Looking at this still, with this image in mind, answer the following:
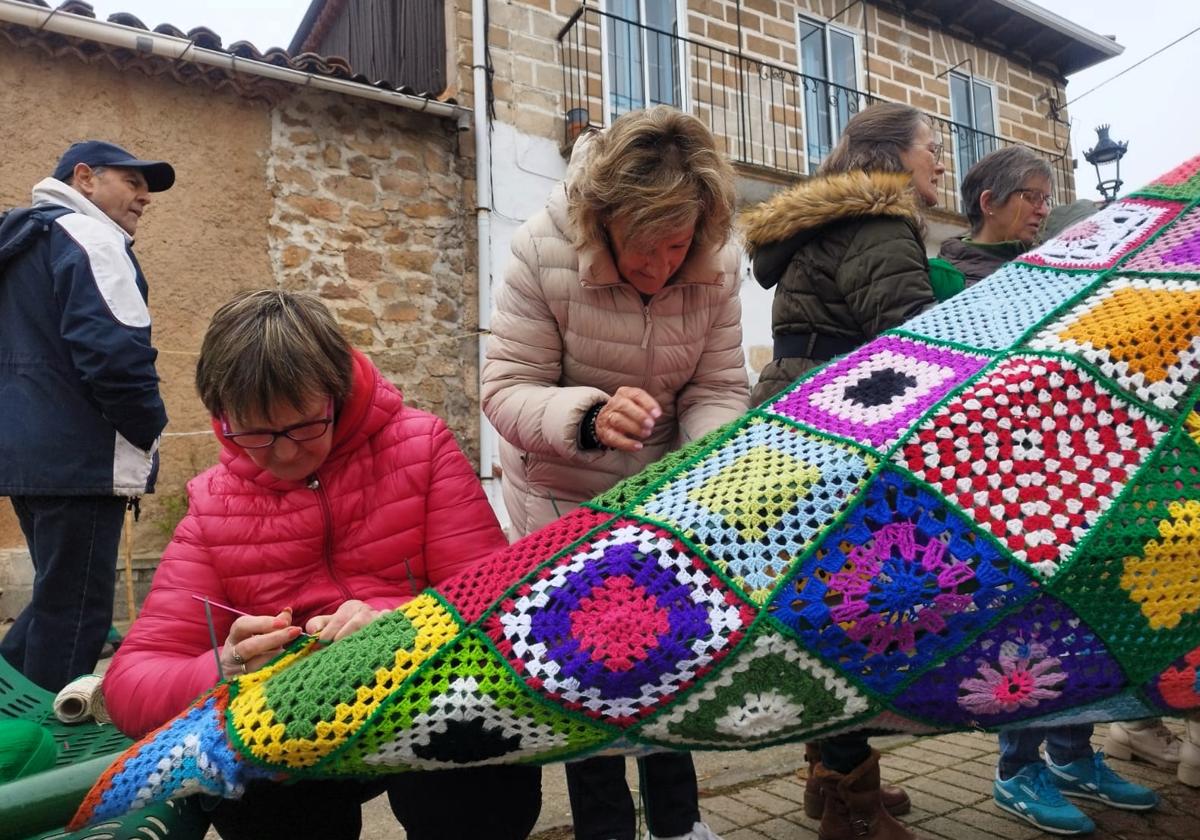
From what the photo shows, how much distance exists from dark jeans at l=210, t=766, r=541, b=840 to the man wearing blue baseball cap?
4.76ft

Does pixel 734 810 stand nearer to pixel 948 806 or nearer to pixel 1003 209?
pixel 948 806

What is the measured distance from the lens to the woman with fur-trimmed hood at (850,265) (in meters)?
2.14

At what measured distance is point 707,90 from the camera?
8062 mm

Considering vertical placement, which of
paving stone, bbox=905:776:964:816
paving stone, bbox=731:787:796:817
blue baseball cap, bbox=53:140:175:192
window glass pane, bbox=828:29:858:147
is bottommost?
paving stone, bbox=905:776:964:816

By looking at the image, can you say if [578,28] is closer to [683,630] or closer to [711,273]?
[711,273]

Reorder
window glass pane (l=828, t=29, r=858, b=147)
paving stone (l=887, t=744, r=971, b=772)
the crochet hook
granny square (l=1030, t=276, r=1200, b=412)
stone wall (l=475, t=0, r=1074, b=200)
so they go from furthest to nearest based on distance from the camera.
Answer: window glass pane (l=828, t=29, r=858, b=147), stone wall (l=475, t=0, r=1074, b=200), paving stone (l=887, t=744, r=971, b=772), the crochet hook, granny square (l=1030, t=276, r=1200, b=412)

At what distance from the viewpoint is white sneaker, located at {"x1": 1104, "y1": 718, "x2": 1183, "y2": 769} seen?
2.74m

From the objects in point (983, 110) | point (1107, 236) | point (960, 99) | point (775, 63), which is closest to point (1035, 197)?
point (1107, 236)

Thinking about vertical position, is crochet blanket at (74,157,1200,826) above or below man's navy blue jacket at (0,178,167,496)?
below

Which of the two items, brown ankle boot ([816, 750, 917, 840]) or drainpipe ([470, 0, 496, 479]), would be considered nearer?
brown ankle boot ([816, 750, 917, 840])

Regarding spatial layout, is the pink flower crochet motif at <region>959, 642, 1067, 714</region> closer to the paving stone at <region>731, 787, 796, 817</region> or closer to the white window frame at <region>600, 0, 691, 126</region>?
the paving stone at <region>731, 787, 796, 817</region>

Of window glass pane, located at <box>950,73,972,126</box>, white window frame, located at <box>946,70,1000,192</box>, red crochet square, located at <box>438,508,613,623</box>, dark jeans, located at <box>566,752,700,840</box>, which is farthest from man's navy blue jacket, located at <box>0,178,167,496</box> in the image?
window glass pane, located at <box>950,73,972,126</box>

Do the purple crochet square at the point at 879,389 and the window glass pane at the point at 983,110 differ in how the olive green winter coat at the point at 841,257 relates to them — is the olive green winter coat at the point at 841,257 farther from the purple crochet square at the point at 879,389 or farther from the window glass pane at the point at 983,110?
the window glass pane at the point at 983,110

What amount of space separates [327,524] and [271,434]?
0.67ft
